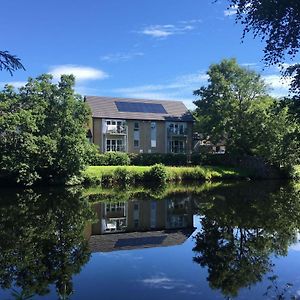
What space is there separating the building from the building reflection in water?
3307 centimetres

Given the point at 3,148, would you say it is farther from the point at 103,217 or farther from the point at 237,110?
the point at 237,110

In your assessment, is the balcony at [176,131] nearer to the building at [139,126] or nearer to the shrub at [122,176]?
the building at [139,126]

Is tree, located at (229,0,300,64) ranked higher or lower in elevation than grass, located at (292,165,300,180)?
higher

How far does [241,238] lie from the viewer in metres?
14.8

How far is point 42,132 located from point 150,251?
26.3 meters

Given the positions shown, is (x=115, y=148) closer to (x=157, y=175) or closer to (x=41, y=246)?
(x=157, y=175)

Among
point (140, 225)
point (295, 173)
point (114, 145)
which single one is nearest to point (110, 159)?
point (114, 145)

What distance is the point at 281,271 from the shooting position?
11203mm

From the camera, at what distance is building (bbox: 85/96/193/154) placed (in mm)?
59562

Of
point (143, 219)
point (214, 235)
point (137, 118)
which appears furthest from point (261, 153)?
point (214, 235)

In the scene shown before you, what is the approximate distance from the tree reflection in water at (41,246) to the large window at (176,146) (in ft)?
133

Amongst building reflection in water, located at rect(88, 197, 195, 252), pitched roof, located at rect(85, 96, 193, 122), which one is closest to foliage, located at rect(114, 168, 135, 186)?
building reflection in water, located at rect(88, 197, 195, 252)

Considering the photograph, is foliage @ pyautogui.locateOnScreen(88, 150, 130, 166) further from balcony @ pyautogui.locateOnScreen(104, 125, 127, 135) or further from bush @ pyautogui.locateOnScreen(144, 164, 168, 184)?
bush @ pyautogui.locateOnScreen(144, 164, 168, 184)

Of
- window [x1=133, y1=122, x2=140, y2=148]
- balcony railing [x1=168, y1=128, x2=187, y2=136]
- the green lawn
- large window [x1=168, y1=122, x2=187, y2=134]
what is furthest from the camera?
large window [x1=168, y1=122, x2=187, y2=134]
